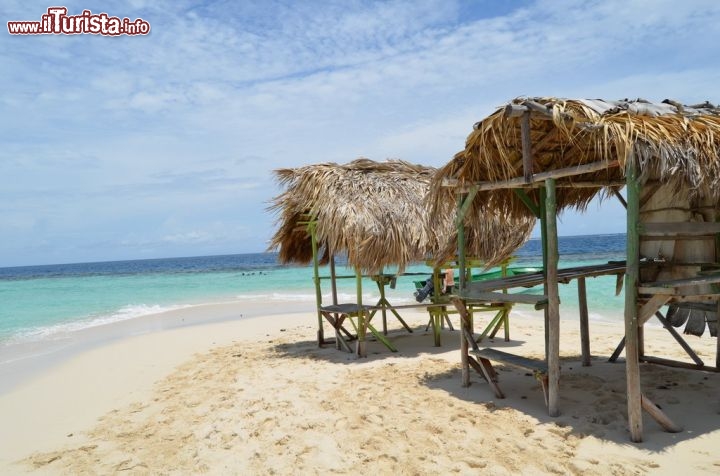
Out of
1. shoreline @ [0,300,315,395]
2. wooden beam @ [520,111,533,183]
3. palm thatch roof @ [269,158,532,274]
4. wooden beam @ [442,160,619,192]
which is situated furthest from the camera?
shoreline @ [0,300,315,395]

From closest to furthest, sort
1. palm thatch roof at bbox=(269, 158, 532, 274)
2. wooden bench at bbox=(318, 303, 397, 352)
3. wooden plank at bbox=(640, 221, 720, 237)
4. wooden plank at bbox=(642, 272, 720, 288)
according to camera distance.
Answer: wooden plank at bbox=(642, 272, 720, 288) < wooden plank at bbox=(640, 221, 720, 237) < palm thatch roof at bbox=(269, 158, 532, 274) < wooden bench at bbox=(318, 303, 397, 352)

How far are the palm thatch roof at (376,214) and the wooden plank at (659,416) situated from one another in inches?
128

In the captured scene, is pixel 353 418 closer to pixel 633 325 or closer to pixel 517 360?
pixel 517 360

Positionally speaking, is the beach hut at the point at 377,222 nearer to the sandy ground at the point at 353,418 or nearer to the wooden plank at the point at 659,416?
the sandy ground at the point at 353,418

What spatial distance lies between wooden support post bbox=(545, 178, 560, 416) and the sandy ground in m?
0.26

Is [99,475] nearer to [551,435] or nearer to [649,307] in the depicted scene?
[551,435]

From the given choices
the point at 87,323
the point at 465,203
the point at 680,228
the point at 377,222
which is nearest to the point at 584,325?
the point at 465,203

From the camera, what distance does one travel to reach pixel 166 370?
7.61 m

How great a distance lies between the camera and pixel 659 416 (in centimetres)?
391

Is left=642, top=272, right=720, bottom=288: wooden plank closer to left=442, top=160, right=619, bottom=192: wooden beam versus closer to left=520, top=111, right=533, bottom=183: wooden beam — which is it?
left=442, top=160, right=619, bottom=192: wooden beam

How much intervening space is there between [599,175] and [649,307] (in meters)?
2.29

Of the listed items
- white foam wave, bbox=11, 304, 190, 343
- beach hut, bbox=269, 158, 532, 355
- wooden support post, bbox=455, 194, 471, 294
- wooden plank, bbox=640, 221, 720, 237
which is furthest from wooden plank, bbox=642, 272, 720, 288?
white foam wave, bbox=11, 304, 190, 343

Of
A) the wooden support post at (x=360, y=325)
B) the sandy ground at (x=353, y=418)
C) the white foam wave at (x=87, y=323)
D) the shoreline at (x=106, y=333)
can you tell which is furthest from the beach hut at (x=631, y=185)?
the white foam wave at (x=87, y=323)

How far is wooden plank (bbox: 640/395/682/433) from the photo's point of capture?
3875mm
